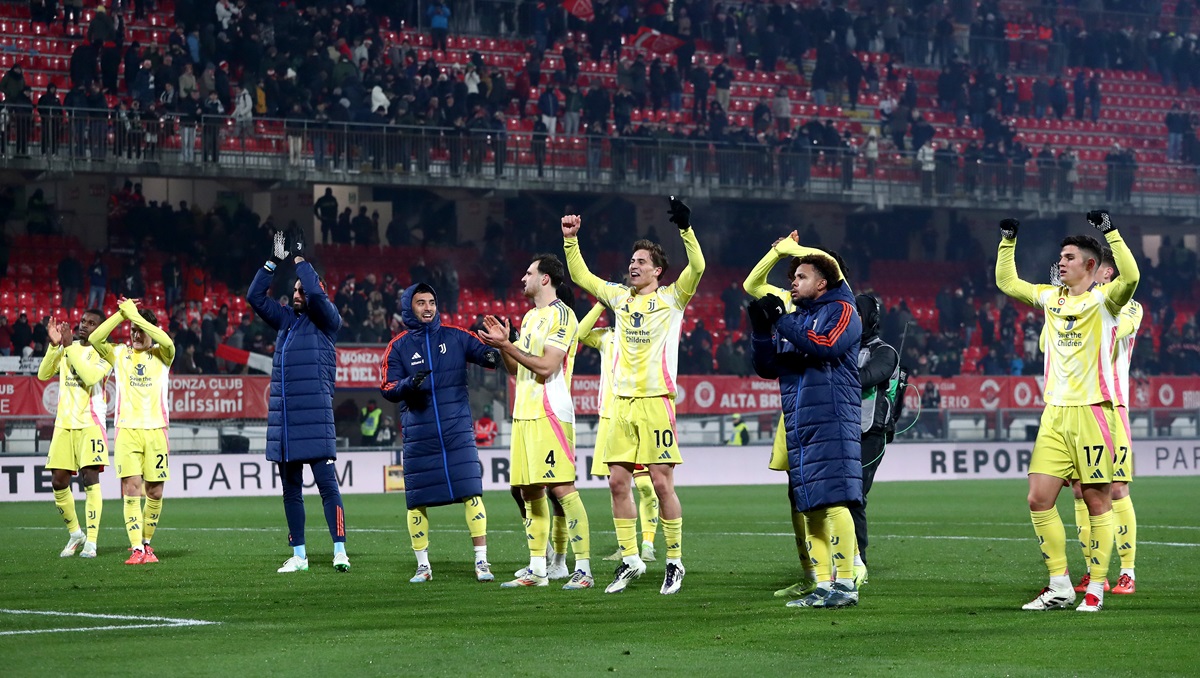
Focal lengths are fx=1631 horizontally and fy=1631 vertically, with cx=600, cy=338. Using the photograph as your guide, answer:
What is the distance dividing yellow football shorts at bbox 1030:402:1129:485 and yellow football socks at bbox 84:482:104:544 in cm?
920

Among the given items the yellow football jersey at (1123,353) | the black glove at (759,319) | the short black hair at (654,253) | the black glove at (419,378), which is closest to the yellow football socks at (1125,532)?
the yellow football jersey at (1123,353)

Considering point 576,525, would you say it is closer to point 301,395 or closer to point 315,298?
point 301,395

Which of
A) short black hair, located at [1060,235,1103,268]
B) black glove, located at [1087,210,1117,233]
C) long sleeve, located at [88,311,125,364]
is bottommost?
long sleeve, located at [88,311,125,364]

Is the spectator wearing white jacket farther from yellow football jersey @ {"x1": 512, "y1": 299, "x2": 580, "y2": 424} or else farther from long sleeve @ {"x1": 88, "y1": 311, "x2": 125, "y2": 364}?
yellow football jersey @ {"x1": 512, "y1": 299, "x2": 580, "y2": 424}

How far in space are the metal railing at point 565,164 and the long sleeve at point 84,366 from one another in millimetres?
17274

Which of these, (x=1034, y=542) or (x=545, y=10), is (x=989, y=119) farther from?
(x=1034, y=542)

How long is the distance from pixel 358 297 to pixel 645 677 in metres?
27.1

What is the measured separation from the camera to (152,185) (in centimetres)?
3662

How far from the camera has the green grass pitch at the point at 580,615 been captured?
8.03 metres

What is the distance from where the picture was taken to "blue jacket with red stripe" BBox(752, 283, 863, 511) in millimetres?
10000

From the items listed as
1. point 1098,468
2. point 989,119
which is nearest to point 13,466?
point 1098,468

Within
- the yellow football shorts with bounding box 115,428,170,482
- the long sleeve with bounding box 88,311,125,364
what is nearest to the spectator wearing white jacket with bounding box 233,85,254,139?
the long sleeve with bounding box 88,311,125,364

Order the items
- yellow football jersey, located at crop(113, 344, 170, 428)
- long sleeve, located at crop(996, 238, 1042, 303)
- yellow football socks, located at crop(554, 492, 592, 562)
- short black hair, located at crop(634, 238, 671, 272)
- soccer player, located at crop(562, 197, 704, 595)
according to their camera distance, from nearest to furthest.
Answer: long sleeve, located at crop(996, 238, 1042, 303) < soccer player, located at crop(562, 197, 704, 595) < short black hair, located at crop(634, 238, 671, 272) < yellow football socks, located at crop(554, 492, 592, 562) < yellow football jersey, located at crop(113, 344, 170, 428)

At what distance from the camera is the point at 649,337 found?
38.8ft
